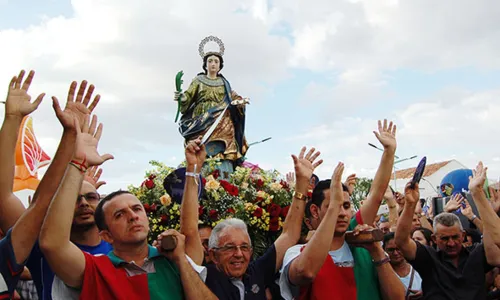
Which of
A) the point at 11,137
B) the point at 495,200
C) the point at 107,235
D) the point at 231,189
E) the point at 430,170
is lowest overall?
the point at 107,235

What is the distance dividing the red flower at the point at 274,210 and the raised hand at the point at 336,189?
2.29 m

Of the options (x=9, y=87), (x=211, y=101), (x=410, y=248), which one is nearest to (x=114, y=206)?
(x=9, y=87)

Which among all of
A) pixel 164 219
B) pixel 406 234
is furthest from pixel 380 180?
pixel 164 219

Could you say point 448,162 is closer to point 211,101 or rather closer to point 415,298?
point 211,101

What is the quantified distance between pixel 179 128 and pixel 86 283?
915 cm

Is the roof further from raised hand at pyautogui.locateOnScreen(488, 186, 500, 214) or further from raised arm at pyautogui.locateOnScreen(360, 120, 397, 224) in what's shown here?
raised arm at pyautogui.locateOnScreen(360, 120, 397, 224)

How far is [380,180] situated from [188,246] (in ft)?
5.30

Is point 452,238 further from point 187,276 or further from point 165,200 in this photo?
point 165,200

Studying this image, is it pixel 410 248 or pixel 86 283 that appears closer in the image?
pixel 86 283

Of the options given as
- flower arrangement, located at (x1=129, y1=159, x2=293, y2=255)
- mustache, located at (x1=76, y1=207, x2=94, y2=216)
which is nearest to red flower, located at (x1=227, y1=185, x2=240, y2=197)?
flower arrangement, located at (x1=129, y1=159, x2=293, y2=255)

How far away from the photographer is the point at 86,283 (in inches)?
112

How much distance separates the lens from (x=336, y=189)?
3.52m

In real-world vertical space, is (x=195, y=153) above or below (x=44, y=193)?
above

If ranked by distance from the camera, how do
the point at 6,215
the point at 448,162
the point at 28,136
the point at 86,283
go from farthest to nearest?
the point at 448,162
the point at 28,136
the point at 6,215
the point at 86,283
